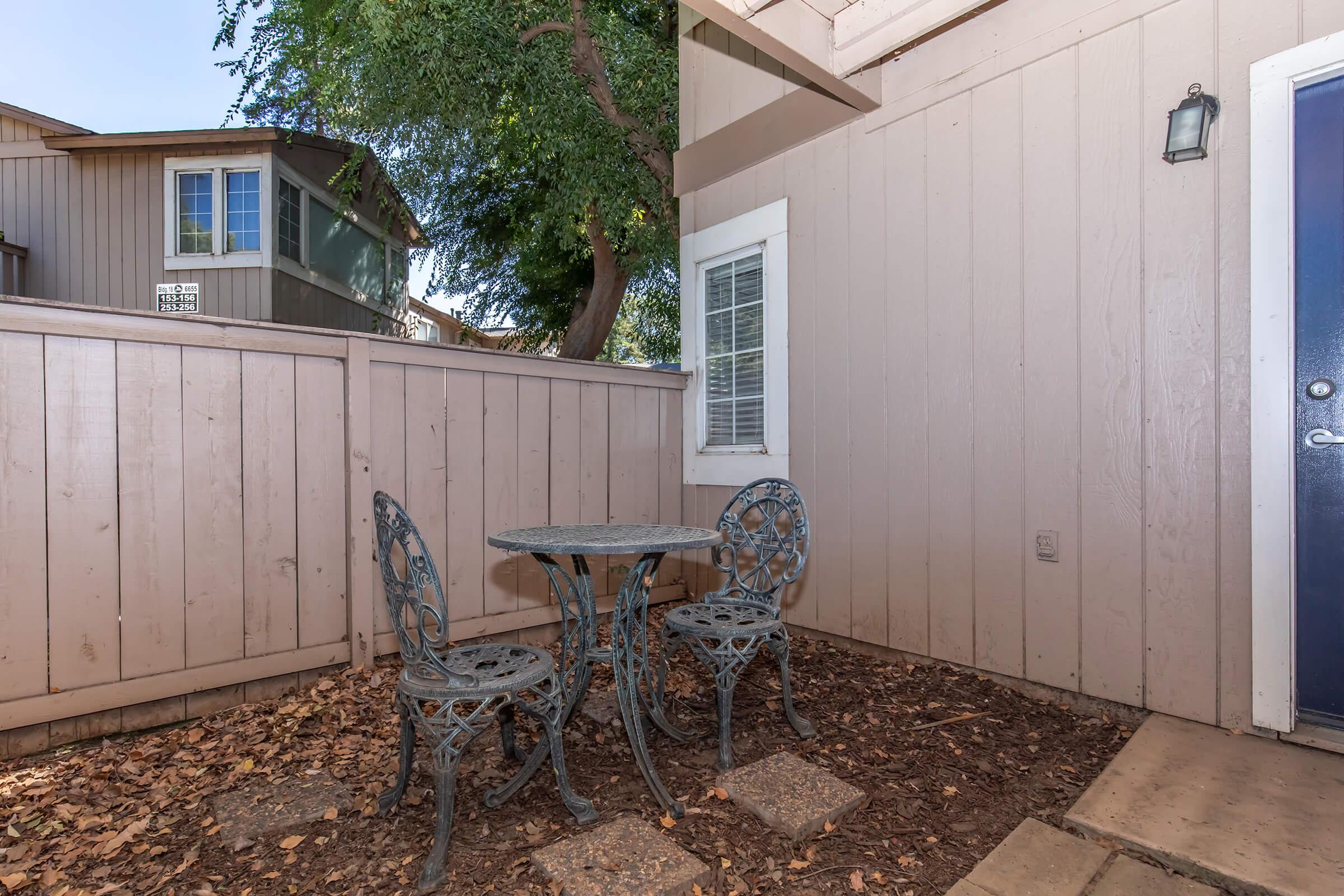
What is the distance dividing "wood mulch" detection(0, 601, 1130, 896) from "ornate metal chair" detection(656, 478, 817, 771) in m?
0.18

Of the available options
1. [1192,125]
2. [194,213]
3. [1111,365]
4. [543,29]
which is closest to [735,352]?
[1111,365]

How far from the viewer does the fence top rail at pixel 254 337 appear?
2.17m

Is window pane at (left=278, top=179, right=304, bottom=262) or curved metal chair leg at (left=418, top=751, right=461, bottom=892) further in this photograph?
window pane at (left=278, top=179, right=304, bottom=262)

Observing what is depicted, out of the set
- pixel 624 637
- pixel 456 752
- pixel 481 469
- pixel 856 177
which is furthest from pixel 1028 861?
pixel 856 177

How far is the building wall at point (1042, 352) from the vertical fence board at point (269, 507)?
2282 millimetres

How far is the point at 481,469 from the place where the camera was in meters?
3.20

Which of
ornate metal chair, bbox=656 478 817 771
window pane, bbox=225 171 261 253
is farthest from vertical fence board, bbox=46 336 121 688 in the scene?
window pane, bbox=225 171 261 253

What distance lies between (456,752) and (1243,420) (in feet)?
8.01

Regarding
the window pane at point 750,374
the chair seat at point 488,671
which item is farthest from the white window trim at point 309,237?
the chair seat at point 488,671

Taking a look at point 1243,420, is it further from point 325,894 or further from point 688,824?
point 325,894

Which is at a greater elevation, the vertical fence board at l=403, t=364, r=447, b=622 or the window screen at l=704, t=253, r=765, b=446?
the window screen at l=704, t=253, r=765, b=446

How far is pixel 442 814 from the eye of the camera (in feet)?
5.11

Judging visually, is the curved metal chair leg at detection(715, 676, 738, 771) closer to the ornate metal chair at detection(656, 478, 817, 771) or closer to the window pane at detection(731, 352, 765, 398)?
the ornate metal chair at detection(656, 478, 817, 771)

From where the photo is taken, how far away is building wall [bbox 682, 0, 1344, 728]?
2.12m
